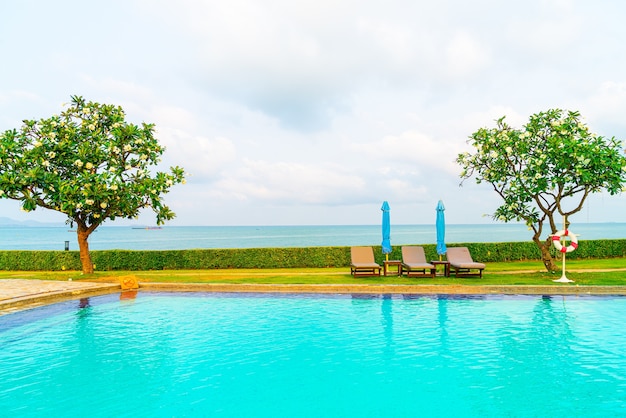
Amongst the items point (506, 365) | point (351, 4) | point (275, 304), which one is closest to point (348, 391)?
point (506, 365)

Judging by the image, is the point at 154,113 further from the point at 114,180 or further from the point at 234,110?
the point at 114,180

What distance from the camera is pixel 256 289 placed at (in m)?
15.7

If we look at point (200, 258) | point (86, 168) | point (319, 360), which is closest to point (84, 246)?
point (86, 168)

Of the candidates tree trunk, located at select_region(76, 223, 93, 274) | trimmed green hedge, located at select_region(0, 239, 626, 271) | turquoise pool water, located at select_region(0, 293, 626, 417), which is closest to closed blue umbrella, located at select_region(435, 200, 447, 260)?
trimmed green hedge, located at select_region(0, 239, 626, 271)

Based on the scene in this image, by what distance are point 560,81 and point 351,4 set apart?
956cm

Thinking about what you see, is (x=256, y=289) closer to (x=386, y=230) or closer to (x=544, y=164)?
(x=386, y=230)

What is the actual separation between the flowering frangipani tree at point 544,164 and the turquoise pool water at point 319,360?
4.90 m

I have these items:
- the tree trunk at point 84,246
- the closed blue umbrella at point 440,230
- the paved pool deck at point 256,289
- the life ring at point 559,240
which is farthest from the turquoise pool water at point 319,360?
the tree trunk at point 84,246

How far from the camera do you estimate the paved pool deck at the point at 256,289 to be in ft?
46.6

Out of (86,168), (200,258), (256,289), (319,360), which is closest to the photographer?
(319,360)

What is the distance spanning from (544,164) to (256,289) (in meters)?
12.0

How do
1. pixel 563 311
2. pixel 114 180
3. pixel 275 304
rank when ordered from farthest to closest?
pixel 114 180 → pixel 275 304 → pixel 563 311

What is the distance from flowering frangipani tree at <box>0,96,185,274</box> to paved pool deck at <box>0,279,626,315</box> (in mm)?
3570

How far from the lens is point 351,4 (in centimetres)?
1734
